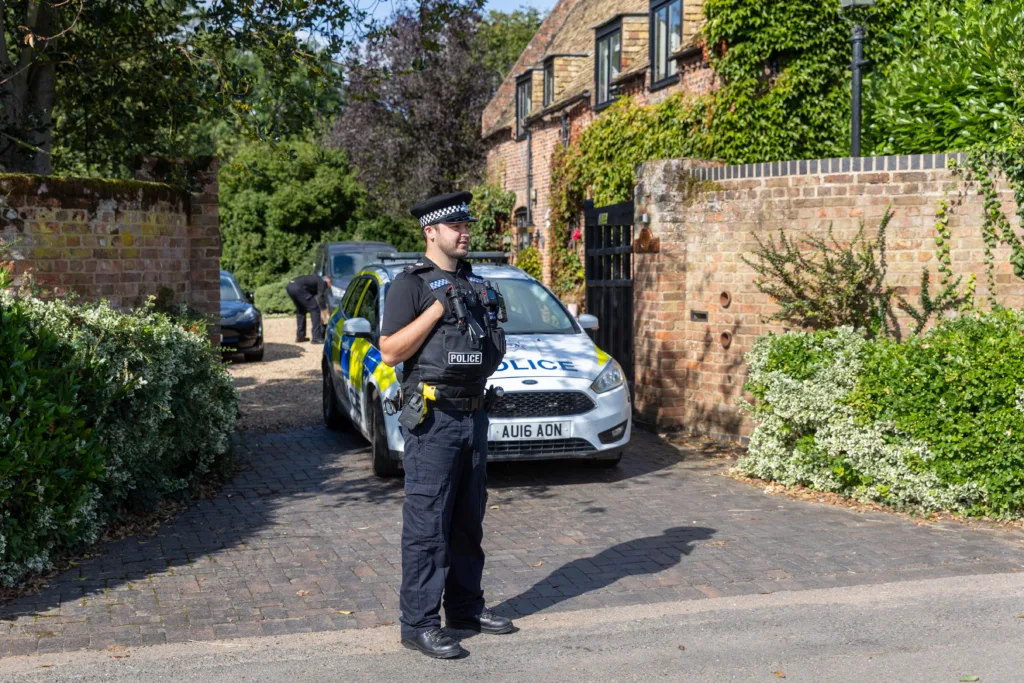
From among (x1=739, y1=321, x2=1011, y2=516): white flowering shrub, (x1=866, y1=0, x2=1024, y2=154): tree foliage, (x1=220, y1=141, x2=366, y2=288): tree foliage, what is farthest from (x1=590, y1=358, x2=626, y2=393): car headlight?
(x1=220, y1=141, x2=366, y2=288): tree foliage

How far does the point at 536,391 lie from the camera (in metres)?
8.55

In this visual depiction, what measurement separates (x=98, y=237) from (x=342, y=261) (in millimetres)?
13766

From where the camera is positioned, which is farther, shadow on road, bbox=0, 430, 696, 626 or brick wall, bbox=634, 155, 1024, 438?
brick wall, bbox=634, 155, 1024, 438

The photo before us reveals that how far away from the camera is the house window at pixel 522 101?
26.2 meters

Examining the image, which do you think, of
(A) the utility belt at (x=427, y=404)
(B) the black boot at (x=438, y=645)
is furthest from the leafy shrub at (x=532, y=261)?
(B) the black boot at (x=438, y=645)

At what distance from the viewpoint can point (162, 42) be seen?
464 inches

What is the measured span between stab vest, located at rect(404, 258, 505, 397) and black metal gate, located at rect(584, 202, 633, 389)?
270 inches

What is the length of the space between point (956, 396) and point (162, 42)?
8.76 metres

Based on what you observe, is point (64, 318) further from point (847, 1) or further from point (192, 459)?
point (847, 1)

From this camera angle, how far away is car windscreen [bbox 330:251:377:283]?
22.4 metres

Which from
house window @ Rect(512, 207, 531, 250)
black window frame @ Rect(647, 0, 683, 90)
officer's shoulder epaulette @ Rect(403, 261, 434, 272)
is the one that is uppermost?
black window frame @ Rect(647, 0, 683, 90)

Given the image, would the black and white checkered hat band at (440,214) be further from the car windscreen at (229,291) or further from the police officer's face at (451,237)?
the car windscreen at (229,291)

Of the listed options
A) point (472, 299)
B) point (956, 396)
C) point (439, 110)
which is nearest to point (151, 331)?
point (472, 299)

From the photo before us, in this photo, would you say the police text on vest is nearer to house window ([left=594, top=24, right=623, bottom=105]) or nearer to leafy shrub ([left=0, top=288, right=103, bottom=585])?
leafy shrub ([left=0, top=288, right=103, bottom=585])
